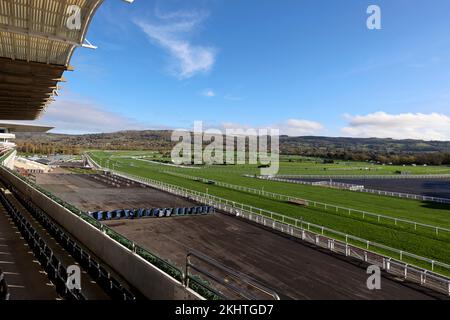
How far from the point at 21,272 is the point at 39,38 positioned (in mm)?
9912

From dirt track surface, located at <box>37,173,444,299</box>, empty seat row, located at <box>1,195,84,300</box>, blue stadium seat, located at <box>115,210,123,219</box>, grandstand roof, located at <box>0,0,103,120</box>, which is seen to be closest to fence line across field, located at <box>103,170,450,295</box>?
dirt track surface, located at <box>37,173,444,299</box>

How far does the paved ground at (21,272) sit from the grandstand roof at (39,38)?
8.80m

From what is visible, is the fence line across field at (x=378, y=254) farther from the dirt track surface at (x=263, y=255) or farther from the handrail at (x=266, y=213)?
the dirt track surface at (x=263, y=255)

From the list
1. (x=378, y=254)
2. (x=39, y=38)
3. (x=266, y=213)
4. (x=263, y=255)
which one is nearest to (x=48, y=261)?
(x=263, y=255)

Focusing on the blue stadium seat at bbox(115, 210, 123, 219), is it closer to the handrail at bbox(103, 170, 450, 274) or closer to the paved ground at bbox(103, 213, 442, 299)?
the paved ground at bbox(103, 213, 442, 299)

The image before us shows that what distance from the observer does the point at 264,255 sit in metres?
16.9

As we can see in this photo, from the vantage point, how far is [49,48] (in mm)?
17250

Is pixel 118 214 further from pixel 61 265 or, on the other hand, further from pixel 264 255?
pixel 61 265

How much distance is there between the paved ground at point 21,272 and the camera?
9984mm

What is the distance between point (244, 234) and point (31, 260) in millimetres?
11921

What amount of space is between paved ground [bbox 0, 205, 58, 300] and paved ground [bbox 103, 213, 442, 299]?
18.1 feet

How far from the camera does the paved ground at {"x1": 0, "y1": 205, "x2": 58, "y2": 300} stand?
9.98 m

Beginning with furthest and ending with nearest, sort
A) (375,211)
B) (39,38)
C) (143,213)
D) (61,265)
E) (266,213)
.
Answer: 1. (375,211)
2. (266,213)
3. (143,213)
4. (39,38)
5. (61,265)

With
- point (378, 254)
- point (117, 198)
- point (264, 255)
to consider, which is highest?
point (117, 198)
